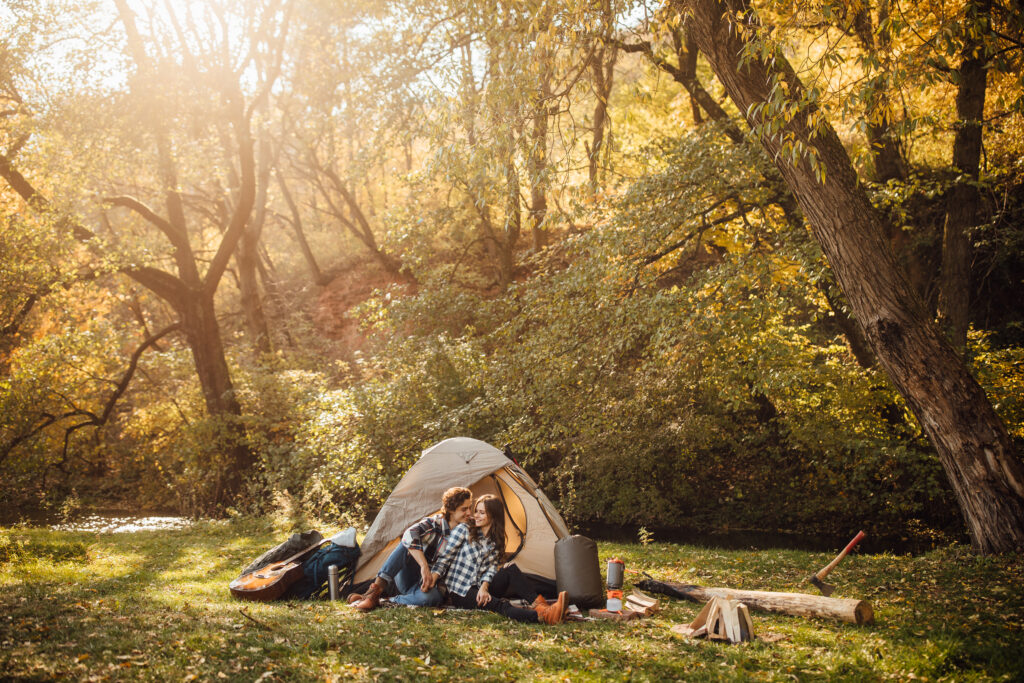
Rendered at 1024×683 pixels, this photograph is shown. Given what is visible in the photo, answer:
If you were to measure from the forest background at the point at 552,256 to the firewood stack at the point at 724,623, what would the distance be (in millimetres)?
3064

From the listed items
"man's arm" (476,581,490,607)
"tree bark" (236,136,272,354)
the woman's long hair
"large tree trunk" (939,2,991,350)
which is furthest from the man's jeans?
"tree bark" (236,136,272,354)

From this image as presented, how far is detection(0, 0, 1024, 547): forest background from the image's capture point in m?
7.93

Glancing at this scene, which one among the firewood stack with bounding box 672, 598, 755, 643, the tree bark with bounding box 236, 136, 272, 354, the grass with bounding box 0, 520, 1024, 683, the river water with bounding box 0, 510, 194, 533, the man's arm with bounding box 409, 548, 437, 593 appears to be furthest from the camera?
the tree bark with bounding box 236, 136, 272, 354

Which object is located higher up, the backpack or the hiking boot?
the backpack

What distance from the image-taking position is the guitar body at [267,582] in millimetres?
6527

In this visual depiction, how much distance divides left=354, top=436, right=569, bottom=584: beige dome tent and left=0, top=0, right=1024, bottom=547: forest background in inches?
114

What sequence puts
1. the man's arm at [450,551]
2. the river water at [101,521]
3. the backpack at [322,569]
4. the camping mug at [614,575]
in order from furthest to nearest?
the river water at [101,521], the backpack at [322,569], the camping mug at [614,575], the man's arm at [450,551]

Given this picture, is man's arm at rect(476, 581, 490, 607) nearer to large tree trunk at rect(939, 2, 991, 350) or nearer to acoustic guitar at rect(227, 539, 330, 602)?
acoustic guitar at rect(227, 539, 330, 602)

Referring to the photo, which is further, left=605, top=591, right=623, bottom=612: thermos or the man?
the man

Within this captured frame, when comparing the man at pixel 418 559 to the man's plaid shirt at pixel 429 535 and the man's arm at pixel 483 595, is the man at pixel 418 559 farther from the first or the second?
the man's arm at pixel 483 595

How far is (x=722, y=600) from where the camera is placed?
525cm

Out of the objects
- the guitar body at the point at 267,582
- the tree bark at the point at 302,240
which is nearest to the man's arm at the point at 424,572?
the guitar body at the point at 267,582

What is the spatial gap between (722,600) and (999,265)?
40.0ft

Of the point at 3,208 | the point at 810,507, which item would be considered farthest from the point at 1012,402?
the point at 3,208
